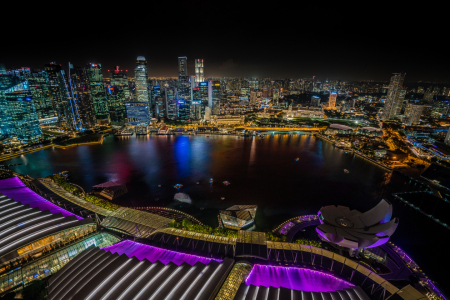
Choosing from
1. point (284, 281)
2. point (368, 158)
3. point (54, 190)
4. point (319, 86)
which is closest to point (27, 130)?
point (54, 190)

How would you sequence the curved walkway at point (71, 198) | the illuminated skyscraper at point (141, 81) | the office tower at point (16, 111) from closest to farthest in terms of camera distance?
1. the curved walkway at point (71, 198)
2. the office tower at point (16, 111)
3. the illuminated skyscraper at point (141, 81)

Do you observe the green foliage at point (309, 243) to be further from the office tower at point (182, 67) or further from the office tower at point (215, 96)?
the office tower at point (182, 67)

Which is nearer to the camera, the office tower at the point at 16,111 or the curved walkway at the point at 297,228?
the curved walkway at the point at 297,228

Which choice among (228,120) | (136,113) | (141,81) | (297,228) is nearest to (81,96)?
(136,113)

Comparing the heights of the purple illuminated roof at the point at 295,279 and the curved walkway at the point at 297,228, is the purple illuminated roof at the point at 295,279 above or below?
above

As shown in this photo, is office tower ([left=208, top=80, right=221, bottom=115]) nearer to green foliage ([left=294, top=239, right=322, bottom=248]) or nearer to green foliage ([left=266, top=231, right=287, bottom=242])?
green foliage ([left=266, top=231, right=287, bottom=242])

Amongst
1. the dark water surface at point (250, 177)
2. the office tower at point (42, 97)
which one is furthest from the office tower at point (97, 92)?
the dark water surface at point (250, 177)
